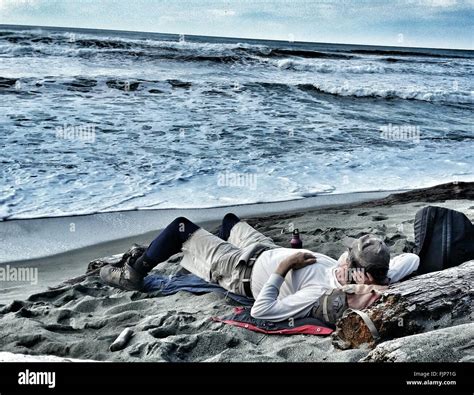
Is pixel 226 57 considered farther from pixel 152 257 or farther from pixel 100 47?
pixel 152 257

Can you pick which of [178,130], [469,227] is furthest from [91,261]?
[178,130]

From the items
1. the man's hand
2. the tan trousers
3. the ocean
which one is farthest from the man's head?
the ocean

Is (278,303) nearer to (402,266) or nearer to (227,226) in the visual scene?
(402,266)

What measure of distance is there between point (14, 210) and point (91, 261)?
33.9 inches

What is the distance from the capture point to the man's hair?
228 cm

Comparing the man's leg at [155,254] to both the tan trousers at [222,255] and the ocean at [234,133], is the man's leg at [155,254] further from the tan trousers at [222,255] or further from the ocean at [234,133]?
the ocean at [234,133]

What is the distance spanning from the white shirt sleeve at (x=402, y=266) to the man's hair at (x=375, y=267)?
0.05m

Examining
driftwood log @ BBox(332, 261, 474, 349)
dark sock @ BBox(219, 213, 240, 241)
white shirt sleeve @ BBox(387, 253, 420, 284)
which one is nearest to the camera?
driftwood log @ BBox(332, 261, 474, 349)

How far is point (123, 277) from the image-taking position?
109 inches

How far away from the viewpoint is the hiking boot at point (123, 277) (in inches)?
108

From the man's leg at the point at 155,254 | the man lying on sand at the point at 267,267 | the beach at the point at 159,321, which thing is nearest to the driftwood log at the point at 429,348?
the beach at the point at 159,321

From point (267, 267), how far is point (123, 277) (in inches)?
25.8

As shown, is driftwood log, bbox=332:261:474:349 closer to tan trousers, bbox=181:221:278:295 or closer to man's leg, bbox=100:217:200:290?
tan trousers, bbox=181:221:278:295
